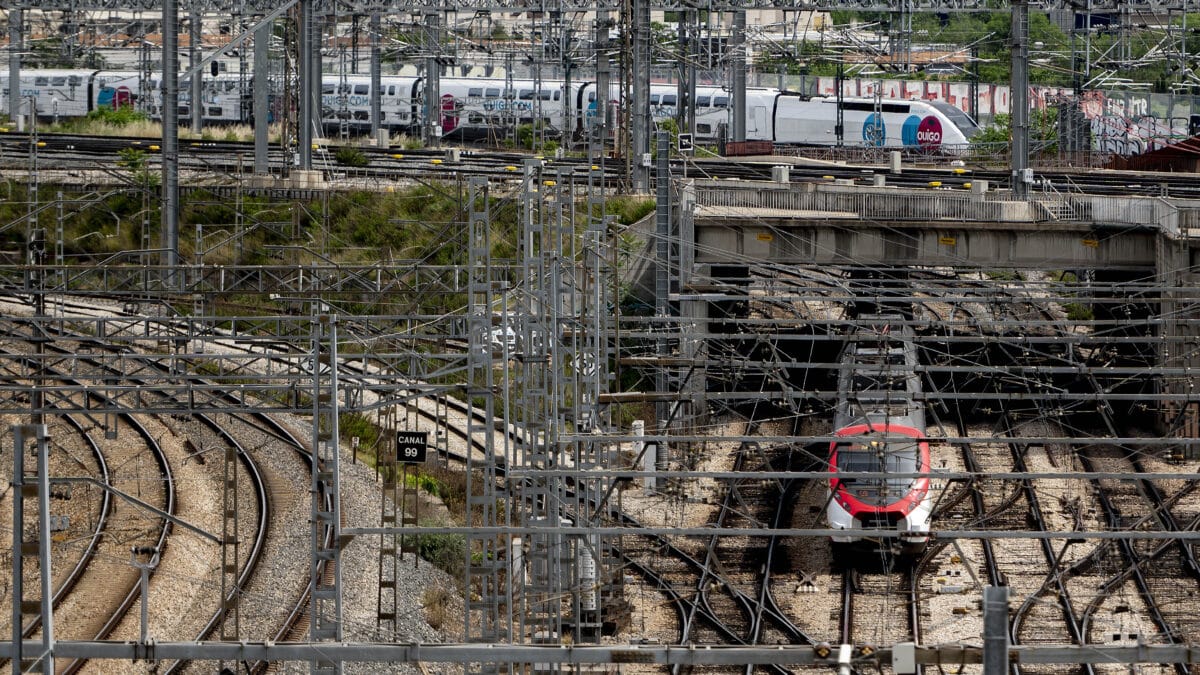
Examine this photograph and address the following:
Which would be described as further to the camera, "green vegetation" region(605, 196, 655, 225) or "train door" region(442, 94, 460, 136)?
"train door" region(442, 94, 460, 136)

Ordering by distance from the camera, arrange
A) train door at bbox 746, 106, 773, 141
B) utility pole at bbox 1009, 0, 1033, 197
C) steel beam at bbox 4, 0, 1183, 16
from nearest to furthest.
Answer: utility pole at bbox 1009, 0, 1033, 197 < steel beam at bbox 4, 0, 1183, 16 < train door at bbox 746, 106, 773, 141

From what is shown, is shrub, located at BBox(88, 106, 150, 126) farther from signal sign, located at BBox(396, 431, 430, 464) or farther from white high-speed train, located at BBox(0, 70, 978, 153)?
signal sign, located at BBox(396, 431, 430, 464)

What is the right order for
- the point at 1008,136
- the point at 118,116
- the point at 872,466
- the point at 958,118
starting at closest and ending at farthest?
1. the point at 872,466
2. the point at 118,116
3. the point at 1008,136
4. the point at 958,118

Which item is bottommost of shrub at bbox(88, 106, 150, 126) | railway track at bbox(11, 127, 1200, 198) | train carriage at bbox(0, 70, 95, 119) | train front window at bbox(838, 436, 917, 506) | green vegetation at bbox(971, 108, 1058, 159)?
train front window at bbox(838, 436, 917, 506)

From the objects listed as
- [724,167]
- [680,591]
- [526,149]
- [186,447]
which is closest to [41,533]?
[680,591]

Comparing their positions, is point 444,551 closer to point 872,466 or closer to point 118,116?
point 872,466

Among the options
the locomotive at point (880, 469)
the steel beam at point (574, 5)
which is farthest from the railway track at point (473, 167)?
the locomotive at point (880, 469)

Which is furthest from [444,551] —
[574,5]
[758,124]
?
[758,124]

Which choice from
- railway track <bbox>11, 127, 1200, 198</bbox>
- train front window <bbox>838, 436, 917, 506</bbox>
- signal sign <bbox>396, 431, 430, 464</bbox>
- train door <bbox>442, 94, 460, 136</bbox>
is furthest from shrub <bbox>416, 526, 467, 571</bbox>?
train door <bbox>442, 94, 460, 136</bbox>

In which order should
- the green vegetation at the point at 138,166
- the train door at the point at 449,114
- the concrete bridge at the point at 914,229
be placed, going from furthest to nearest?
the train door at the point at 449,114, the green vegetation at the point at 138,166, the concrete bridge at the point at 914,229

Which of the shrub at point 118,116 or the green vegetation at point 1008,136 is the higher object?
the shrub at point 118,116

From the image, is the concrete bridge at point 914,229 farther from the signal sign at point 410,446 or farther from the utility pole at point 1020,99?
the signal sign at point 410,446

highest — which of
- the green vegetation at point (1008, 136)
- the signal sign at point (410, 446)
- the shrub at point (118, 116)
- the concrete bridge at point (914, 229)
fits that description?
the shrub at point (118, 116)

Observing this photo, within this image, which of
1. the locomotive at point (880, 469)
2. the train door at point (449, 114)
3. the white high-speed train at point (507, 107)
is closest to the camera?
the locomotive at point (880, 469)
